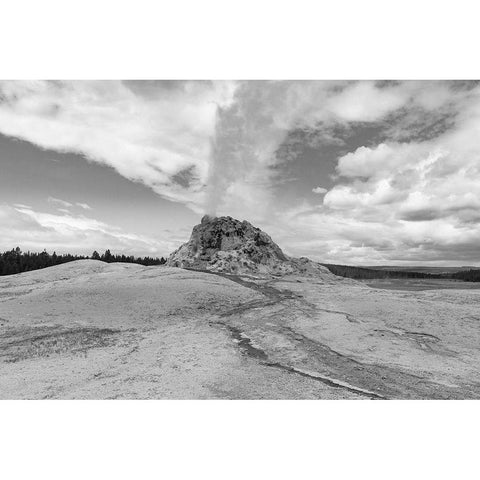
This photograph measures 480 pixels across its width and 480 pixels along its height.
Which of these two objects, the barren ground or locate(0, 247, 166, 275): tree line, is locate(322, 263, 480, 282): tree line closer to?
locate(0, 247, 166, 275): tree line

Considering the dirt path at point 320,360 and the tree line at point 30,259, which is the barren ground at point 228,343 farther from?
the tree line at point 30,259

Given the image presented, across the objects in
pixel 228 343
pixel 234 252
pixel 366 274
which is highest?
pixel 366 274

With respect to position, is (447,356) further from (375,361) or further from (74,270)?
(74,270)

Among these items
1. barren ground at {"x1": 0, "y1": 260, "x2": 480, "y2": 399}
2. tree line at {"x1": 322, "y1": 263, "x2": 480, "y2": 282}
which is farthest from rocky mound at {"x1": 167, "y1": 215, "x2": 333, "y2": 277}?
tree line at {"x1": 322, "y1": 263, "x2": 480, "y2": 282}

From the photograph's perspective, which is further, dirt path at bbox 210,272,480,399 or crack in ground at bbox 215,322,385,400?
dirt path at bbox 210,272,480,399

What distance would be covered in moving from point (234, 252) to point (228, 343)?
1129 inches

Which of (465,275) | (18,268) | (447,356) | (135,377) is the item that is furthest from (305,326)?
(465,275)

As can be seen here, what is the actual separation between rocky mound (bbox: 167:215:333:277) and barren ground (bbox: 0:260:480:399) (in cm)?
1386

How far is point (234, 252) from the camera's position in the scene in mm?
44000

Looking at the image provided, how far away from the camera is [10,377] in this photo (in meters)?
12.2

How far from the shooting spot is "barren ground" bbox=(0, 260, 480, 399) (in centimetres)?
1118

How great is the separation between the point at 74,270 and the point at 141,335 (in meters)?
23.2

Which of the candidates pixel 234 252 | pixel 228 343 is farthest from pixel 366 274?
pixel 228 343

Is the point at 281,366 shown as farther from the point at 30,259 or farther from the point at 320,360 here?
the point at 30,259
